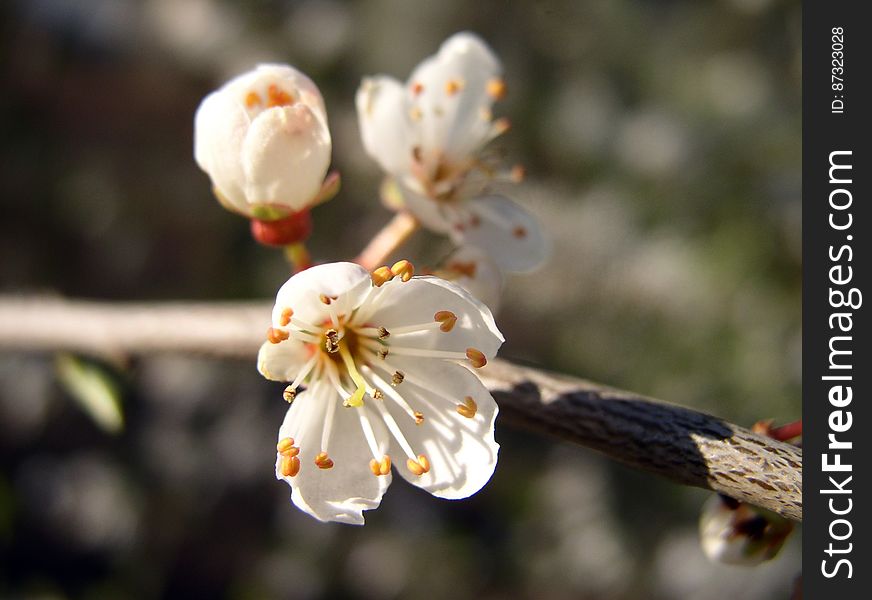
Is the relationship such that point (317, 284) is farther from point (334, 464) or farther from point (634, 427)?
point (634, 427)

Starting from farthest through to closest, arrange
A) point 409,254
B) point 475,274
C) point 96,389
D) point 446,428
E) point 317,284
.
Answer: point 409,254 → point 96,389 → point 475,274 → point 446,428 → point 317,284

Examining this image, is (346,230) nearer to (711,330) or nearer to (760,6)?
(711,330)

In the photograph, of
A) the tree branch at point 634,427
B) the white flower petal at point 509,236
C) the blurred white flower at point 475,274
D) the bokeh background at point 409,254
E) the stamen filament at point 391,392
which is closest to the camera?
the tree branch at point 634,427

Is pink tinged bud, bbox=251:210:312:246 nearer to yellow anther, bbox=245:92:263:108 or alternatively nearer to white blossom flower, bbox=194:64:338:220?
white blossom flower, bbox=194:64:338:220

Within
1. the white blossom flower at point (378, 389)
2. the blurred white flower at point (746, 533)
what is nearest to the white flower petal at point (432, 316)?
the white blossom flower at point (378, 389)

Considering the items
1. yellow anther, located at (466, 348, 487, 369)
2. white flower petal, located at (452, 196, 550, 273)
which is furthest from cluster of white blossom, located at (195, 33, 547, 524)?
white flower petal, located at (452, 196, 550, 273)

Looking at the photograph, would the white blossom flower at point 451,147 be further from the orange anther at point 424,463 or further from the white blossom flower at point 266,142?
the orange anther at point 424,463

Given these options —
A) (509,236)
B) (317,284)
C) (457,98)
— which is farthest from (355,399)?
(457,98)
